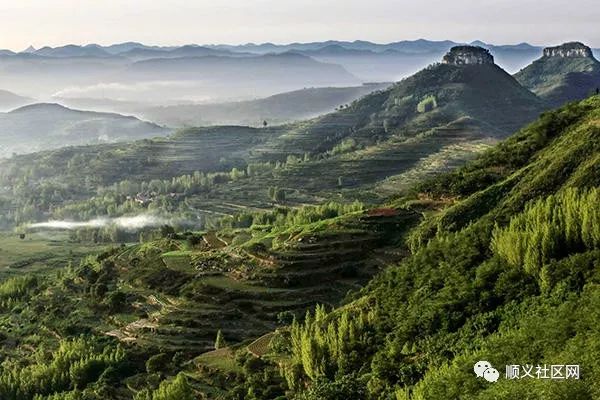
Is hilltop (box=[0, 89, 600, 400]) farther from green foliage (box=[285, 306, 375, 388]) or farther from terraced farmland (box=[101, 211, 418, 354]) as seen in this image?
terraced farmland (box=[101, 211, 418, 354])

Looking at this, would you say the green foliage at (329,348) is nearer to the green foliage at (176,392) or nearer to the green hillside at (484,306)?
the green hillside at (484,306)

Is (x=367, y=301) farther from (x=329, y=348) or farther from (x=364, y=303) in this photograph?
(x=329, y=348)

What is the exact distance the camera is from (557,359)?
43.2m

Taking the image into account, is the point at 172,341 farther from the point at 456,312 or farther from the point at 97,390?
the point at 456,312

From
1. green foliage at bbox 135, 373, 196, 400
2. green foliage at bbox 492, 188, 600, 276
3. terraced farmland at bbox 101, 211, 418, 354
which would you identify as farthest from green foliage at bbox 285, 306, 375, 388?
terraced farmland at bbox 101, 211, 418, 354

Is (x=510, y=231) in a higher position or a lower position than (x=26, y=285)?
higher

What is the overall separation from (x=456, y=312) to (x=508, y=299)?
4.51 m

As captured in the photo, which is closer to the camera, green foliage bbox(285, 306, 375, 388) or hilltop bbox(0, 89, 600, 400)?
hilltop bbox(0, 89, 600, 400)

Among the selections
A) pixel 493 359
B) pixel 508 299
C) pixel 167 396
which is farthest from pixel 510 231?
pixel 167 396

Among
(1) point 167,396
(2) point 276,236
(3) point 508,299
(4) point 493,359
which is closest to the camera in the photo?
(4) point 493,359

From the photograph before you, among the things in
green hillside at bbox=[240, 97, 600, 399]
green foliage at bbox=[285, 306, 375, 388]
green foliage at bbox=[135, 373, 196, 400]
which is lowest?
green foliage at bbox=[135, 373, 196, 400]

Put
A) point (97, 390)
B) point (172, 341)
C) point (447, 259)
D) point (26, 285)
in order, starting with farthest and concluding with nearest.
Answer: point (26, 285) < point (172, 341) < point (97, 390) < point (447, 259)

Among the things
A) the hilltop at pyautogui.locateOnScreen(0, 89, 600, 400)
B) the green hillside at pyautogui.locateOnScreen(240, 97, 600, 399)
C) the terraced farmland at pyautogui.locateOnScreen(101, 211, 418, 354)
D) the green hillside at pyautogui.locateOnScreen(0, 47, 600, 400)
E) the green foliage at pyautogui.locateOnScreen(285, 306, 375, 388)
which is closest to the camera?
the green hillside at pyautogui.locateOnScreen(240, 97, 600, 399)

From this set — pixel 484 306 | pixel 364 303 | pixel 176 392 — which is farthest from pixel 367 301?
pixel 176 392
